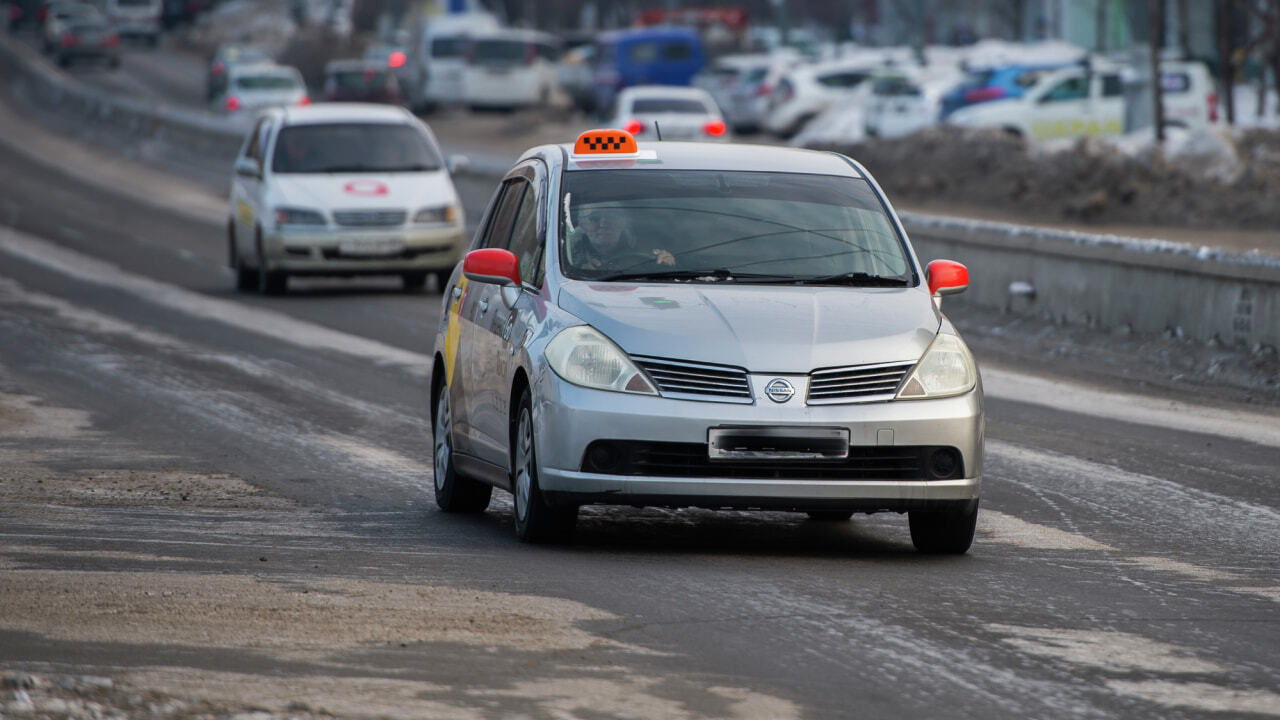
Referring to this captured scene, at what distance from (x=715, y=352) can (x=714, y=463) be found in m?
0.40

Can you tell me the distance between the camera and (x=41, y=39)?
96.9m

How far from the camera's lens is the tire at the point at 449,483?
9773 mm

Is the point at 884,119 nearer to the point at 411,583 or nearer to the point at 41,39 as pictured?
the point at 411,583

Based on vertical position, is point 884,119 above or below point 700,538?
below

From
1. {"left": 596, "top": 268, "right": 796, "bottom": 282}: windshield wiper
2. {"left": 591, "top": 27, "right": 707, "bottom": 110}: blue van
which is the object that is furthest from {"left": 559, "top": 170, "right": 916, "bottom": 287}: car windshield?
{"left": 591, "top": 27, "right": 707, "bottom": 110}: blue van

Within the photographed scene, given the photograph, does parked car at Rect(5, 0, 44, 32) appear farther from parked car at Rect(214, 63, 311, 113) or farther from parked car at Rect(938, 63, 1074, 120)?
parked car at Rect(938, 63, 1074, 120)

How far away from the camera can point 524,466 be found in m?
8.65

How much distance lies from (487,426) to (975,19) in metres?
77.2

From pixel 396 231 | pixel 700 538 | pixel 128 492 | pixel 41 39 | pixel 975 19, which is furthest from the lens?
pixel 41 39

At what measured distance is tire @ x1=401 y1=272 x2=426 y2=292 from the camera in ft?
78.0

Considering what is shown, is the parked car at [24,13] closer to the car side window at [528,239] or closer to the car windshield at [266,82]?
the car windshield at [266,82]

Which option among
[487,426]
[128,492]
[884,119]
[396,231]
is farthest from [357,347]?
[884,119]

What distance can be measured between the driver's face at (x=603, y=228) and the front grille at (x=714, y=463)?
1173 millimetres

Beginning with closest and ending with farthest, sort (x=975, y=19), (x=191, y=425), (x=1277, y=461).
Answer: (x=1277, y=461), (x=191, y=425), (x=975, y=19)
